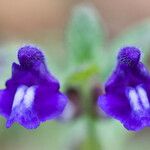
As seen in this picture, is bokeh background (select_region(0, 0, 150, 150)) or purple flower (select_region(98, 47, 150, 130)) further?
bokeh background (select_region(0, 0, 150, 150))

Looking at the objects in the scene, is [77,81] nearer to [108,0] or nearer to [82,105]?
[82,105]

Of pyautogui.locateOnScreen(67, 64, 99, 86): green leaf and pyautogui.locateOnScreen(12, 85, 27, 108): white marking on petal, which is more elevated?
pyautogui.locateOnScreen(67, 64, 99, 86): green leaf

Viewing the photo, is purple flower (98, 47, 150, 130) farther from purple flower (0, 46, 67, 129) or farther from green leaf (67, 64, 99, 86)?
green leaf (67, 64, 99, 86)

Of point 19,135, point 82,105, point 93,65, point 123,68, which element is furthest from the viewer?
point 19,135

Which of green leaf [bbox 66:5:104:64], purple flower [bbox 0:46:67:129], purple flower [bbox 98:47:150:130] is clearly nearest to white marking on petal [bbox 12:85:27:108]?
purple flower [bbox 0:46:67:129]

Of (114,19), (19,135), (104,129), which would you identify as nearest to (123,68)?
(104,129)

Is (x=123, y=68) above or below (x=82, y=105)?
below

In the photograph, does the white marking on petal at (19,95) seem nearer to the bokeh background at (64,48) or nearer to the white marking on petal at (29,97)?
the white marking on petal at (29,97)
